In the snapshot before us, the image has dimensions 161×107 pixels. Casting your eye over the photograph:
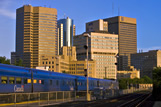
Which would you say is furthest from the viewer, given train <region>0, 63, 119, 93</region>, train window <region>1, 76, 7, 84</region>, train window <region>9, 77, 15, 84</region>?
train window <region>9, 77, 15, 84</region>

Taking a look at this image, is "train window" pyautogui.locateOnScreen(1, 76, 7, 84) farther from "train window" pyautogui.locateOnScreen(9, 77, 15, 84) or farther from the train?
"train window" pyautogui.locateOnScreen(9, 77, 15, 84)

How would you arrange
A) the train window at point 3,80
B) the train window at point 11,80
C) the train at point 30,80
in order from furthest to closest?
the train window at point 11,80 < the train at point 30,80 < the train window at point 3,80

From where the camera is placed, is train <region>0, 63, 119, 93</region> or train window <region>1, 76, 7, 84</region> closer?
train window <region>1, 76, 7, 84</region>

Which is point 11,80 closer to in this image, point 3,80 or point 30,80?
point 3,80

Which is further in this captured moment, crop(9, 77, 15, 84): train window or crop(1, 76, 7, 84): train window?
crop(9, 77, 15, 84): train window

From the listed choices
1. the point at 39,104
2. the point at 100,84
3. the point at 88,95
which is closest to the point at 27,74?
the point at 39,104

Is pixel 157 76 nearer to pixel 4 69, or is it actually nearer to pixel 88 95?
pixel 88 95

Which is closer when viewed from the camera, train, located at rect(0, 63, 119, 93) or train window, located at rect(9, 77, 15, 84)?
train, located at rect(0, 63, 119, 93)

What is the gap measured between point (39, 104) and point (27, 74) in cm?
434

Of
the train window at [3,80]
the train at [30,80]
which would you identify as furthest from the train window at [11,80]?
the train window at [3,80]

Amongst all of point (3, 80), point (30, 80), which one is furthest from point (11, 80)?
point (30, 80)

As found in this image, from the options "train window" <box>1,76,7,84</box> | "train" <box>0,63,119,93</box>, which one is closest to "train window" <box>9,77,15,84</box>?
"train" <box>0,63,119,93</box>

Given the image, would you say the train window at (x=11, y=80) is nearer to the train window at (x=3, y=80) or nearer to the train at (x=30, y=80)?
the train at (x=30, y=80)

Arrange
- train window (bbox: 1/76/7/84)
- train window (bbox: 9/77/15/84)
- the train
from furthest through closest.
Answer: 1. train window (bbox: 9/77/15/84)
2. the train
3. train window (bbox: 1/76/7/84)
